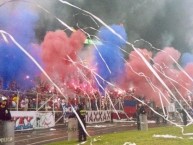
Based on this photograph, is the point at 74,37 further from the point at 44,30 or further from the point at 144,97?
the point at 144,97

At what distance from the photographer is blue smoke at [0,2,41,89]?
96.1ft

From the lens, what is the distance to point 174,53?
36938mm

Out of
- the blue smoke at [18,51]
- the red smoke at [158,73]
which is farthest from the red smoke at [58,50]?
the red smoke at [158,73]

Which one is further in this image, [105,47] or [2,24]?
[105,47]

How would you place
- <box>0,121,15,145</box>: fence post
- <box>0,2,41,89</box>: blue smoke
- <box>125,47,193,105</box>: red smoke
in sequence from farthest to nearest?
1. <box>125,47,193,105</box>: red smoke
2. <box>0,2,41,89</box>: blue smoke
3. <box>0,121,15,145</box>: fence post

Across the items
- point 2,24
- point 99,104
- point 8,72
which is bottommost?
Answer: point 99,104

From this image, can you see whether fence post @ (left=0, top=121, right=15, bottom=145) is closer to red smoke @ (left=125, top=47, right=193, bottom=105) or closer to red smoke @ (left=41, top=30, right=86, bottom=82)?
red smoke @ (left=41, top=30, right=86, bottom=82)

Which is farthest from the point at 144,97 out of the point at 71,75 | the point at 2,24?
the point at 2,24

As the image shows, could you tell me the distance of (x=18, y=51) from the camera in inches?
1331

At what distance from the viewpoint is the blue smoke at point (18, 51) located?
2928 centimetres

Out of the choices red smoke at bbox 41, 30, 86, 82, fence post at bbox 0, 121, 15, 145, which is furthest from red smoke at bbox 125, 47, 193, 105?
fence post at bbox 0, 121, 15, 145

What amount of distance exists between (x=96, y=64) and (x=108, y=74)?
178 centimetres

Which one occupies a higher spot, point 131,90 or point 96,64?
point 96,64

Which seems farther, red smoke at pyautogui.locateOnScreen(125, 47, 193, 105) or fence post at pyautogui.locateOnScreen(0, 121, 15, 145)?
red smoke at pyautogui.locateOnScreen(125, 47, 193, 105)
